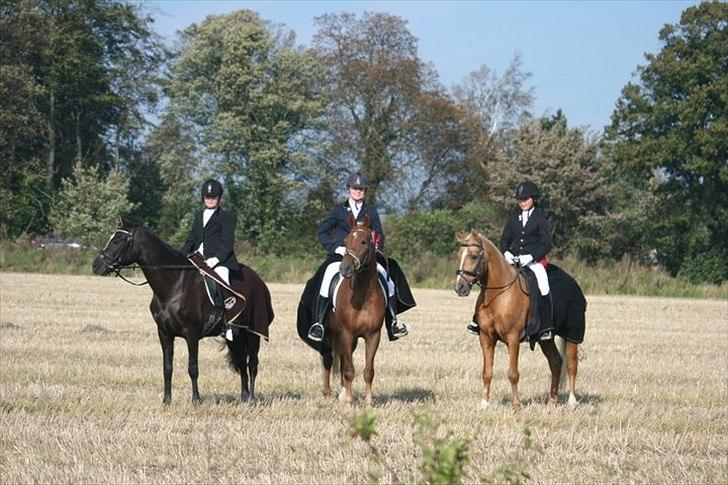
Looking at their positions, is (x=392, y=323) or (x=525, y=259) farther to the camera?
(x=525, y=259)

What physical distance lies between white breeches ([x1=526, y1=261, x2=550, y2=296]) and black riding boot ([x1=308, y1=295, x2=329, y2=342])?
236 centimetres

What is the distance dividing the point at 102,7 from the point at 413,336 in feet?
147

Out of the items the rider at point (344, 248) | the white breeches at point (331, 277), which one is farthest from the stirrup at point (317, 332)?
the white breeches at point (331, 277)

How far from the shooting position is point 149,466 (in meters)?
8.00

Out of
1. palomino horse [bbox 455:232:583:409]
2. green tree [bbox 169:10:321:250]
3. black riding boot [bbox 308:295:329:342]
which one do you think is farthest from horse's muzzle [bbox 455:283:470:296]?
green tree [bbox 169:10:321:250]

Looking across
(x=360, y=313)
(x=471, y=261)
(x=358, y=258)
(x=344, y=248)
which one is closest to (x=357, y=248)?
(x=358, y=258)

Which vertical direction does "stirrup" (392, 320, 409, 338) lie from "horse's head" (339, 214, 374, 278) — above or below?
below

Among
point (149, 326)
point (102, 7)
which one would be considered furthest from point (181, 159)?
point (149, 326)

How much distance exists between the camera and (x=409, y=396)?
508 inches

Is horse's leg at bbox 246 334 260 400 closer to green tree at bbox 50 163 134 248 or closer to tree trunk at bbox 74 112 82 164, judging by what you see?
green tree at bbox 50 163 134 248

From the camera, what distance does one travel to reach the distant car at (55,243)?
1792 inches

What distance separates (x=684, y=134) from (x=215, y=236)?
142ft

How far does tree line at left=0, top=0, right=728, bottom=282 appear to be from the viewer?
52.4 meters

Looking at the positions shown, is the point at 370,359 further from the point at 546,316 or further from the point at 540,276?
the point at 540,276
